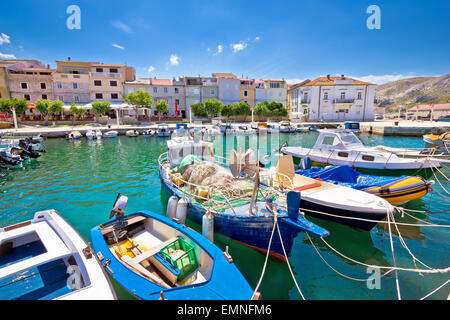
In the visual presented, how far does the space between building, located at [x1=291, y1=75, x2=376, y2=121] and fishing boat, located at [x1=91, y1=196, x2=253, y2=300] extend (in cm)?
5940

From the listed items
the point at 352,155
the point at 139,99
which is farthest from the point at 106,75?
the point at 352,155

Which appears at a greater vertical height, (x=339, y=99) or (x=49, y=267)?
(x=339, y=99)

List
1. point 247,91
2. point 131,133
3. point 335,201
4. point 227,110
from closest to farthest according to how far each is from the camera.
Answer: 1. point 335,201
2. point 131,133
3. point 227,110
4. point 247,91

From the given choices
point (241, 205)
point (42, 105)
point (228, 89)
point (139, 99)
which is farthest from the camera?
point (228, 89)

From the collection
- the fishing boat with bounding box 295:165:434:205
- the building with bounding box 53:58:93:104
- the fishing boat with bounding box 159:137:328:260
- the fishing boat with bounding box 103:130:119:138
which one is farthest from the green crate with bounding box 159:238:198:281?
the building with bounding box 53:58:93:104

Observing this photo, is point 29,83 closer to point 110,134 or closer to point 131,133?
point 110,134

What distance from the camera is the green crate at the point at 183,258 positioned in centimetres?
527

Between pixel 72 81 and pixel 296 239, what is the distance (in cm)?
5730

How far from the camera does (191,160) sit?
1038 centimetres

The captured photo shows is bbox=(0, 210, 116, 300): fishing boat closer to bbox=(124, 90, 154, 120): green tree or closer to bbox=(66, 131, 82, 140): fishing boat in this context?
bbox=(66, 131, 82, 140): fishing boat

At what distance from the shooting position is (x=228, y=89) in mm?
60688

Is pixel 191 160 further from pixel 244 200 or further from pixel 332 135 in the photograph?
pixel 332 135

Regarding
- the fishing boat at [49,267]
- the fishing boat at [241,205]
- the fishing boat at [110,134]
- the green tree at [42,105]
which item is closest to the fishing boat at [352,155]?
the fishing boat at [241,205]

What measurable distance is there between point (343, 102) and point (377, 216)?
5758cm
